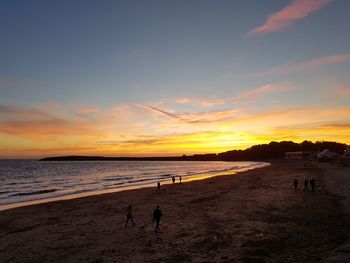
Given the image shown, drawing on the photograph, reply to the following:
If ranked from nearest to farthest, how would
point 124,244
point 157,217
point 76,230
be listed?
point 124,244
point 157,217
point 76,230

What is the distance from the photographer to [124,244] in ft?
56.2

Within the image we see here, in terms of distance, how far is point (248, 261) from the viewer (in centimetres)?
1373

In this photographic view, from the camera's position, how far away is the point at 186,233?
19.0 m

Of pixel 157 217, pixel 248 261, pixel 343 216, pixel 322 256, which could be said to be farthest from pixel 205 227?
pixel 343 216

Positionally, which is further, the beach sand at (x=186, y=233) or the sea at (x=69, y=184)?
the sea at (x=69, y=184)

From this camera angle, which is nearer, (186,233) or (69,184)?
(186,233)

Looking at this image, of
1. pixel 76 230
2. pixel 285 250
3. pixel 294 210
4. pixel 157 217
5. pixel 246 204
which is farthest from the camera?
pixel 246 204

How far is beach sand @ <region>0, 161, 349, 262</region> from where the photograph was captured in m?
15.0

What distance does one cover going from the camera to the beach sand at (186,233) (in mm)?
15031

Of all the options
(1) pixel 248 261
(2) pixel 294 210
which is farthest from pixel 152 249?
(2) pixel 294 210

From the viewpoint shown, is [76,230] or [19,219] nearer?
[76,230]

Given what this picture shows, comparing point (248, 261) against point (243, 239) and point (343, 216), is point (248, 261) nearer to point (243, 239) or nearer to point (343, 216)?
point (243, 239)

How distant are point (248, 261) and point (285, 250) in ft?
7.79

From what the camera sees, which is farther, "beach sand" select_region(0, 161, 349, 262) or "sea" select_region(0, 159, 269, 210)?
"sea" select_region(0, 159, 269, 210)
